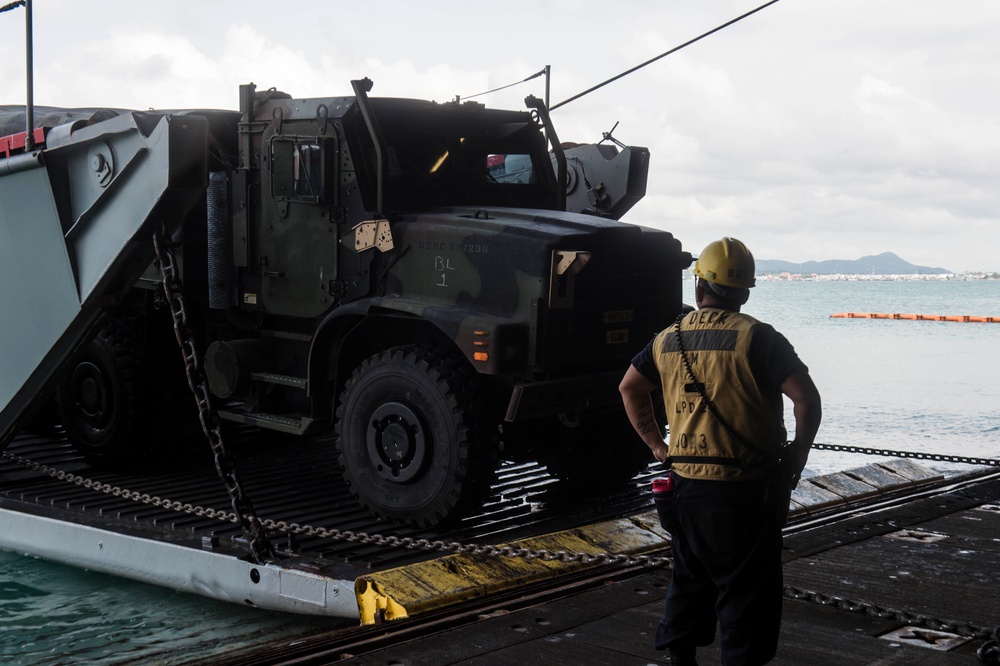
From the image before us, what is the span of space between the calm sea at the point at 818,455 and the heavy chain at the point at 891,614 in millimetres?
2172

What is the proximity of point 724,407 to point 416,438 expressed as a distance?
2800 millimetres

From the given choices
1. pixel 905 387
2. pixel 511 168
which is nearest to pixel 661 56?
pixel 511 168

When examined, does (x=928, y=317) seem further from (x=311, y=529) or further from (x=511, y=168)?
(x=311, y=529)

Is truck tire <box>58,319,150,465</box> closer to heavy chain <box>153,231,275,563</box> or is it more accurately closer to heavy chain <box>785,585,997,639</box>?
heavy chain <box>153,231,275,563</box>

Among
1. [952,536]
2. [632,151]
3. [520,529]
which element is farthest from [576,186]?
[952,536]

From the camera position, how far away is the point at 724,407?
4.01 m

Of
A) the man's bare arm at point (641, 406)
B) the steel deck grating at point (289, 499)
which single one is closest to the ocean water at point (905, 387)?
the steel deck grating at point (289, 499)

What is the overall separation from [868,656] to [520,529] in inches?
93.5

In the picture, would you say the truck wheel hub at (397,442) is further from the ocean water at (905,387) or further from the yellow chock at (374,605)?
the ocean water at (905,387)

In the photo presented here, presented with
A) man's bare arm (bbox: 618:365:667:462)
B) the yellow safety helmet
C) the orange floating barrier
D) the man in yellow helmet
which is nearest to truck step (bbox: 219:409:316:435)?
man's bare arm (bbox: 618:365:667:462)

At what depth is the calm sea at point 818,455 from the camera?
5.81 meters

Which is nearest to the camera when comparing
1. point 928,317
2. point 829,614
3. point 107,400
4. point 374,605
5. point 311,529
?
point 829,614

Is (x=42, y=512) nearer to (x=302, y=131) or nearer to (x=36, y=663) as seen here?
(x=36, y=663)

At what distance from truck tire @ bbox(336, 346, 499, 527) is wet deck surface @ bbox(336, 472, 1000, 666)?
1059 mm
